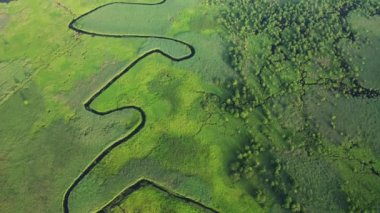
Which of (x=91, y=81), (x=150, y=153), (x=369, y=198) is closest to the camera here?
(x=369, y=198)

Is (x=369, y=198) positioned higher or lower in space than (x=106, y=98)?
lower

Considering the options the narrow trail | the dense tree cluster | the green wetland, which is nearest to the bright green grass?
the green wetland

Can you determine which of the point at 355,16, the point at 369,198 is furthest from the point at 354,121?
the point at 355,16

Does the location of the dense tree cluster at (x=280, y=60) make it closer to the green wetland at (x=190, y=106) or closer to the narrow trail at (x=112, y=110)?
the green wetland at (x=190, y=106)

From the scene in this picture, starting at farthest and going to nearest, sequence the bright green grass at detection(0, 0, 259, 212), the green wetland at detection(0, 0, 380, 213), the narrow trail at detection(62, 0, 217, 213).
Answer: the narrow trail at detection(62, 0, 217, 213) → the bright green grass at detection(0, 0, 259, 212) → the green wetland at detection(0, 0, 380, 213)

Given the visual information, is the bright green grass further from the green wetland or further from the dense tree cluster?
the dense tree cluster

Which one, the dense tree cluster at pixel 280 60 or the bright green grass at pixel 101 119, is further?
the dense tree cluster at pixel 280 60

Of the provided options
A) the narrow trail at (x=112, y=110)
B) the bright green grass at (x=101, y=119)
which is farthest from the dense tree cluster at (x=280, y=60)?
the narrow trail at (x=112, y=110)

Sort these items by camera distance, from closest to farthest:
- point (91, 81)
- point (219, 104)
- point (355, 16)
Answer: point (219, 104), point (91, 81), point (355, 16)

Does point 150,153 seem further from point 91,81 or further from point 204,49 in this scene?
point 204,49
